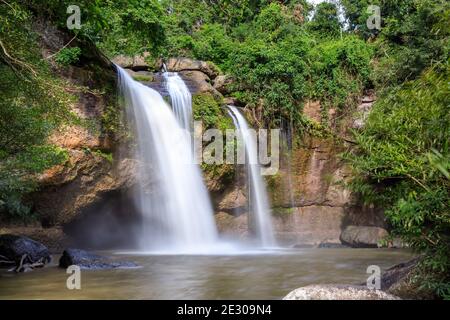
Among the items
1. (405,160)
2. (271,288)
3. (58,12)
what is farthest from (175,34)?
(405,160)

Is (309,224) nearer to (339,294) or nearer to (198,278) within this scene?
(198,278)

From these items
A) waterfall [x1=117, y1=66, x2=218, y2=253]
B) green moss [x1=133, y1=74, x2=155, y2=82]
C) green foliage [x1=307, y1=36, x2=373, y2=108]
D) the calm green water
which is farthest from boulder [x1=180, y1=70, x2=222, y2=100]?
the calm green water

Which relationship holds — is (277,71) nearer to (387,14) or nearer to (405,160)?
(387,14)

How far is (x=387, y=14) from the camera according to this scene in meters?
24.7

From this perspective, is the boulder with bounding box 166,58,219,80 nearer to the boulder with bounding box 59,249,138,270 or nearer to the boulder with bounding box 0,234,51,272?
the boulder with bounding box 0,234,51,272

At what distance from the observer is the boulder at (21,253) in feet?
34.1

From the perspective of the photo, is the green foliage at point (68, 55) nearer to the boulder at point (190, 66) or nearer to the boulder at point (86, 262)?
the boulder at point (86, 262)

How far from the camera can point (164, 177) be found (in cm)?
1555

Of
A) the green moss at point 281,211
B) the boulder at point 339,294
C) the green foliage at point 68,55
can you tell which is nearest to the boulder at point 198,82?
the green moss at point 281,211

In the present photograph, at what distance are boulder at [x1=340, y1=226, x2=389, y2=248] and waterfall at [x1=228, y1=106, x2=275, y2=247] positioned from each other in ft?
8.94

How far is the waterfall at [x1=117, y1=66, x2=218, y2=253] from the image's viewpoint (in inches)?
599

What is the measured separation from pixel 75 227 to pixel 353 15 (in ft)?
64.3

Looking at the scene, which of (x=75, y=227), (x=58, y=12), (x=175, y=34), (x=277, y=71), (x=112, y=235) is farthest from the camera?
(x=175, y=34)

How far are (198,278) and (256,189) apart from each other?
28.4 ft
